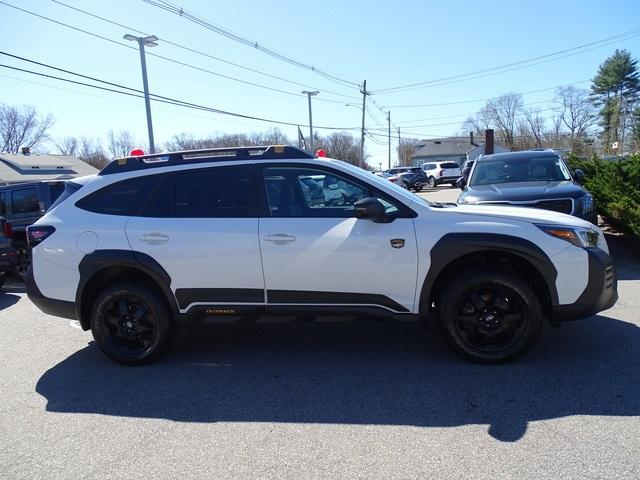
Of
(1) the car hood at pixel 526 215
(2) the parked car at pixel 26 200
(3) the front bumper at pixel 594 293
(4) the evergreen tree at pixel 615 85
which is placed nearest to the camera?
(3) the front bumper at pixel 594 293

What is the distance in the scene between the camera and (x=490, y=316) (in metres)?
→ 3.98

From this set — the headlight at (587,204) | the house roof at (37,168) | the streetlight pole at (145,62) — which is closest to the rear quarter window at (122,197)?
the headlight at (587,204)

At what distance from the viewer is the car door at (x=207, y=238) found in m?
4.13

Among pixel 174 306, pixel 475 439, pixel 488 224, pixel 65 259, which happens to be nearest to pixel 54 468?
pixel 174 306

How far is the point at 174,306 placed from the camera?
4.29 meters

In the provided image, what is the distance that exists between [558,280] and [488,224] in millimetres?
695

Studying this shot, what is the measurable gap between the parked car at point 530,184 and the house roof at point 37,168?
2956 centimetres

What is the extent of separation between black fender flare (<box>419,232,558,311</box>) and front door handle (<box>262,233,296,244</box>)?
45.8 inches

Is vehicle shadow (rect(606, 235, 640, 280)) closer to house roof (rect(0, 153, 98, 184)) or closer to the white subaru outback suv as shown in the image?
the white subaru outback suv

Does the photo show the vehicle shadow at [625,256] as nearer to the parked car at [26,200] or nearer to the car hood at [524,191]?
the car hood at [524,191]

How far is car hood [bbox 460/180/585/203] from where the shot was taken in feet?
22.4

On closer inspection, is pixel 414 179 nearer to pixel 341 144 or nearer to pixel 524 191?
pixel 524 191

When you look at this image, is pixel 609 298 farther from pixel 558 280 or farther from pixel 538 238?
pixel 538 238

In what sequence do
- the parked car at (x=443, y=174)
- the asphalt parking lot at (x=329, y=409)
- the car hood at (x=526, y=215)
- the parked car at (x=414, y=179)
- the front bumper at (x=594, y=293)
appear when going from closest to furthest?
the asphalt parking lot at (x=329, y=409) < the front bumper at (x=594, y=293) < the car hood at (x=526, y=215) < the parked car at (x=414, y=179) < the parked car at (x=443, y=174)
